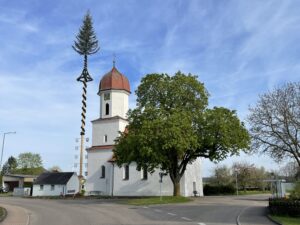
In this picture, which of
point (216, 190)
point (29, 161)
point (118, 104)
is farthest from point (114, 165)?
point (29, 161)

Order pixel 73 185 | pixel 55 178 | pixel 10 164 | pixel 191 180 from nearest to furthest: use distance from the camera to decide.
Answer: pixel 191 180 → pixel 55 178 → pixel 73 185 → pixel 10 164

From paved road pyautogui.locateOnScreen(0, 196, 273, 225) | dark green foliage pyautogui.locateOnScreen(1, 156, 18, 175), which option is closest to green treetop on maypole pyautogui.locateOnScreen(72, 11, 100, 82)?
paved road pyautogui.locateOnScreen(0, 196, 273, 225)

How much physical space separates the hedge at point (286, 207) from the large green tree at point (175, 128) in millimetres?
12964

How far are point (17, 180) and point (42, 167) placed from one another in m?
35.7

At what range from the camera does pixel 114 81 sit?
192ft

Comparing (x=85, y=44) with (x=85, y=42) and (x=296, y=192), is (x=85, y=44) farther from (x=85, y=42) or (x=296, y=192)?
(x=296, y=192)

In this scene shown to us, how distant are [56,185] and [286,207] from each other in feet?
164

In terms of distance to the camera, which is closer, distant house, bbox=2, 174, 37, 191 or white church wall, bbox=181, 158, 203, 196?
white church wall, bbox=181, 158, 203, 196

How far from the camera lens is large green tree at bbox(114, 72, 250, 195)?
116ft

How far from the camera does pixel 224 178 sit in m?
81.2

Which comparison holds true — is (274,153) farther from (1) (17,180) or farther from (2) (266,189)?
(1) (17,180)

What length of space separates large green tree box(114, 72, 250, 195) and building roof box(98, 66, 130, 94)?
55.4 ft

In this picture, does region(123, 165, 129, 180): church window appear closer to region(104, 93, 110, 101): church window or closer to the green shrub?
region(104, 93, 110, 101): church window

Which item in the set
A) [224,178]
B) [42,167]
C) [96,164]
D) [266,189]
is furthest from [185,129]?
[42,167]
